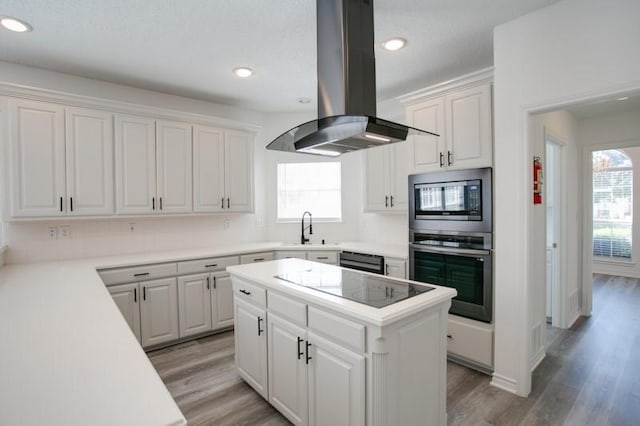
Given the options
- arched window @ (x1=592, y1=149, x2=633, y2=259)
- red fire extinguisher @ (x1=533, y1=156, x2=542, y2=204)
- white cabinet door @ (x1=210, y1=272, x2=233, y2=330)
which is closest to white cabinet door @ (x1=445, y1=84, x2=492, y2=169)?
red fire extinguisher @ (x1=533, y1=156, x2=542, y2=204)

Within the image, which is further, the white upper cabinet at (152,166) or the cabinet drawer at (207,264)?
the cabinet drawer at (207,264)

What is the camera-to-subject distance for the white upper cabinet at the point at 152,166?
129 inches

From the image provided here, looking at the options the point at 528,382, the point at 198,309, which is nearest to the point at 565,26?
the point at 528,382

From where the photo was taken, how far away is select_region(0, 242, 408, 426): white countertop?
0.83 m

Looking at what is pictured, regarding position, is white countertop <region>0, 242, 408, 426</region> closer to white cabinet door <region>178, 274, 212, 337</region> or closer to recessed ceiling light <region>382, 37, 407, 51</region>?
white cabinet door <region>178, 274, 212, 337</region>

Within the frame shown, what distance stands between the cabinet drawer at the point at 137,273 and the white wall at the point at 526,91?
303 cm

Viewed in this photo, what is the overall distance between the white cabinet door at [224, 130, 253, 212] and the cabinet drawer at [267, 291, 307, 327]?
2.12 meters

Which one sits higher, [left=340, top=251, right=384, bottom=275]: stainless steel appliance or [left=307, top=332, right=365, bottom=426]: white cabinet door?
[left=340, top=251, right=384, bottom=275]: stainless steel appliance

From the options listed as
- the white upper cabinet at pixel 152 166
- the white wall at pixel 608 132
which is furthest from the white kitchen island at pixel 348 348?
the white wall at pixel 608 132

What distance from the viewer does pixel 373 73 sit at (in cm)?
190

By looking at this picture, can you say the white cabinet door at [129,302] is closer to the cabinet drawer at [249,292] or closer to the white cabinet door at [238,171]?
the cabinet drawer at [249,292]

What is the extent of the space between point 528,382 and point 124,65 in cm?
433

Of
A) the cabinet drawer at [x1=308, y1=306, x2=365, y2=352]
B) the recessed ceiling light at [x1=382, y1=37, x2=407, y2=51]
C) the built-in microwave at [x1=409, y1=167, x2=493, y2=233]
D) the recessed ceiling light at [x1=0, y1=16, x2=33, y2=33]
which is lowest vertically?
the cabinet drawer at [x1=308, y1=306, x2=365, y2=352]

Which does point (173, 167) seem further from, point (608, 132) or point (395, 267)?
point (608, 132)
